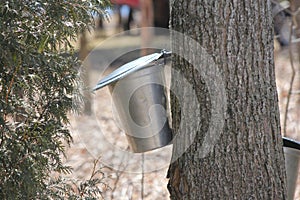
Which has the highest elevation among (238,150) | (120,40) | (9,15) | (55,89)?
(120,40)

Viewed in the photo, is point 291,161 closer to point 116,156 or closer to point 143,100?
point 143,100

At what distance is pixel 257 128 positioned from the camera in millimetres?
3410

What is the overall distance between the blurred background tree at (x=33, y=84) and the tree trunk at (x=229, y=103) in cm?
57

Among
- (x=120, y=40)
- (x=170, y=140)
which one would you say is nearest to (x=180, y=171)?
(x=170, y=140)

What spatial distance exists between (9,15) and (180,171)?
1.31 meters

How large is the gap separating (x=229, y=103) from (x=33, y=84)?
1063mm

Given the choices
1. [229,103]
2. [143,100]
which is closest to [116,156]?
[143,100]

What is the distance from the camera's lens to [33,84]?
316 centimetres

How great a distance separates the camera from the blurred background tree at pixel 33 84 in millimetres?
2988

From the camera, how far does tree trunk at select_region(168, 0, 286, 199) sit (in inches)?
131

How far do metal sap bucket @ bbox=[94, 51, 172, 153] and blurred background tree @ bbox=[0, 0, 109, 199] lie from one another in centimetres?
31

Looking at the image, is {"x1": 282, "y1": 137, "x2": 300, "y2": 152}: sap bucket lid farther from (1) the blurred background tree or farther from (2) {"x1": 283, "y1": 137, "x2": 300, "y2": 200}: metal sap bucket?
(1) the blurred background tree

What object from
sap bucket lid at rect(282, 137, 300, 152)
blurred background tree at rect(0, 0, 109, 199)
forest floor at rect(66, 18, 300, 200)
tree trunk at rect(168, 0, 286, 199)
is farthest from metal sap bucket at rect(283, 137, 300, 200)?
A: blurred background tree at rect(0, 0, 109, 199)

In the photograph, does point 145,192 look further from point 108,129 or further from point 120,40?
point 120,40
